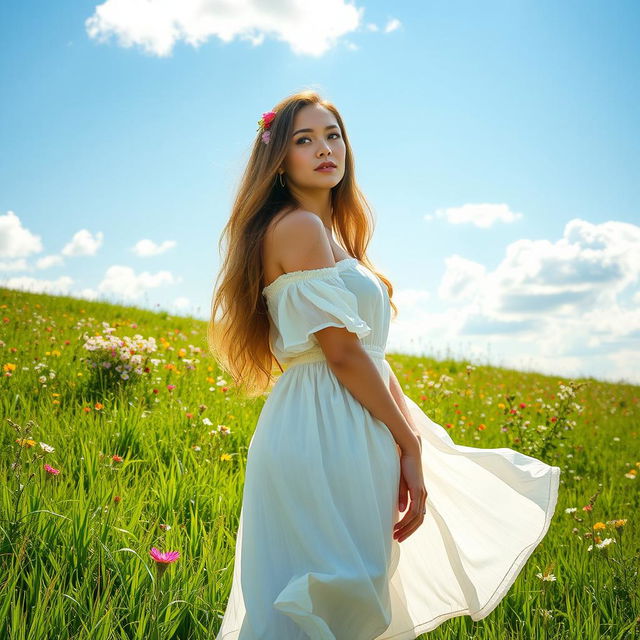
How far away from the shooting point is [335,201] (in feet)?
11.4

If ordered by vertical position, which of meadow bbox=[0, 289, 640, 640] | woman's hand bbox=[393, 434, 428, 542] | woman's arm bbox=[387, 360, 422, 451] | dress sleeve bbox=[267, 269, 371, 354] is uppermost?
dress sleeve bbox=[267, 269, 371, 354]

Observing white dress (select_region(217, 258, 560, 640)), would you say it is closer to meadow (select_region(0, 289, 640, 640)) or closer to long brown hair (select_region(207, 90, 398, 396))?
long brown hair (select_region(207, 90, 398, 396))

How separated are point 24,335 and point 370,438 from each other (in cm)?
628

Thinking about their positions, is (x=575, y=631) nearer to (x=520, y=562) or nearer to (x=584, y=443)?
(x=520, y=562)

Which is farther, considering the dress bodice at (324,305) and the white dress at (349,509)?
the dress bodice at (324,305)

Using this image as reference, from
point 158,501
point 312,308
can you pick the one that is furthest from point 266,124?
point 158,501

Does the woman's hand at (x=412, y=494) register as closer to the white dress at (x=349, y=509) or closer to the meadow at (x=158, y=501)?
the white dress at (x=349, y=509)

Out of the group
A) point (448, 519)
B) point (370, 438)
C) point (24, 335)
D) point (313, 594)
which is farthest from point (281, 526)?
point (24, 335)

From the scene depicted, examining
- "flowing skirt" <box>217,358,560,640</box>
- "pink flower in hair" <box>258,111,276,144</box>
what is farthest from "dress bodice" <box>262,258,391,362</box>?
"pink flower in hair" <box>258,111,276,144</box>

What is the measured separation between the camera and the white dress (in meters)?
2.19

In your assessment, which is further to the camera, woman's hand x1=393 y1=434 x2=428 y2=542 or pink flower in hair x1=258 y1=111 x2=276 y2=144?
pink flower in hair x1=258 y1=111 x2=276 y2=144

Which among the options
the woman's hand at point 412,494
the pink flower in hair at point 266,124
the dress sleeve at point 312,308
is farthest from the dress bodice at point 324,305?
the pink flower in hair at point 266,124

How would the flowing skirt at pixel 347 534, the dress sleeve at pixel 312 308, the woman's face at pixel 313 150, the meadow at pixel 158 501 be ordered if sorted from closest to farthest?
the flowing skirt at pixel 347 534
the dress sleeve at pixel 312 308
the meadow at pixel 158 501
the woman's face at pixel 313 150

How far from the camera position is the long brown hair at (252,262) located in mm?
2758
